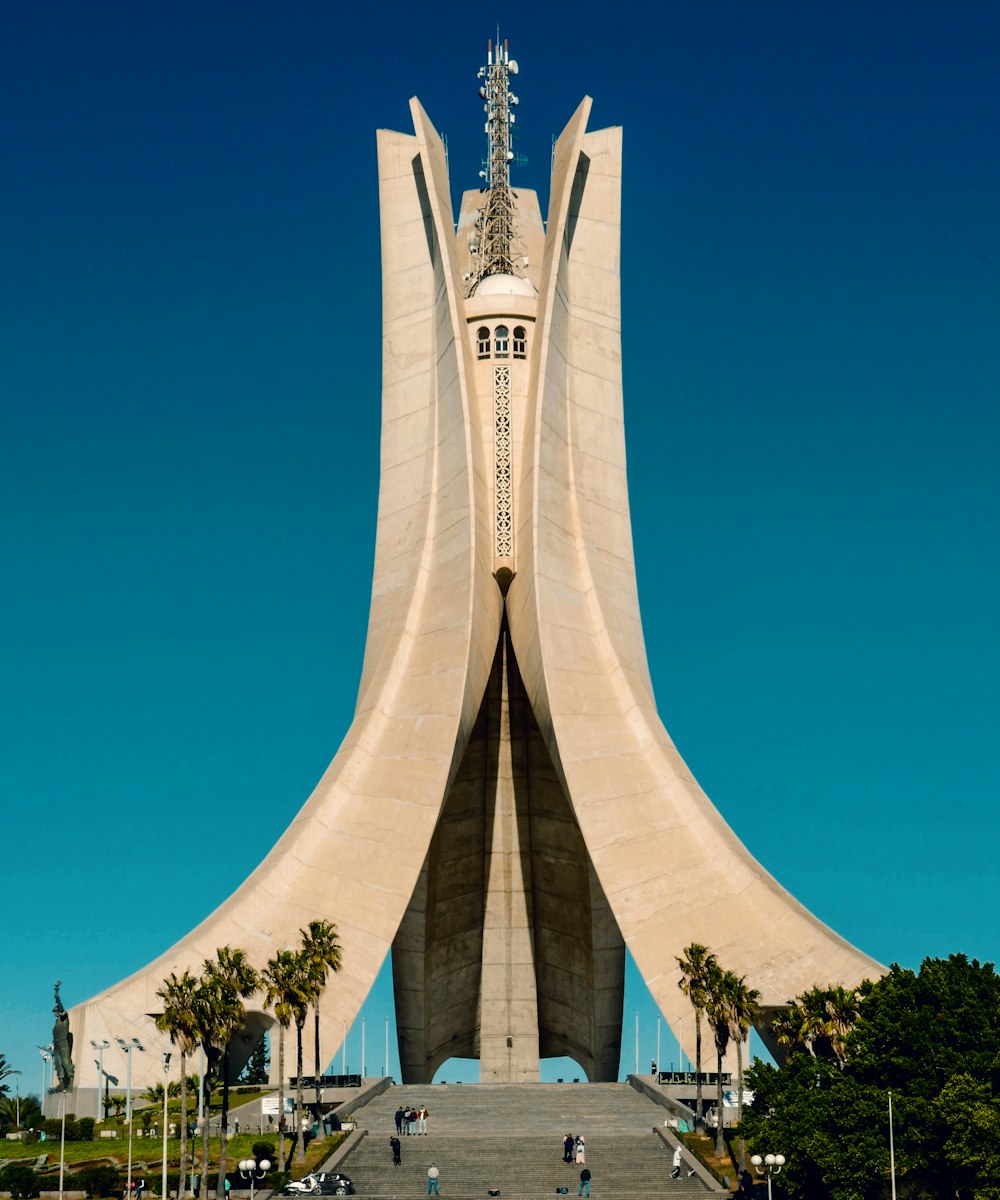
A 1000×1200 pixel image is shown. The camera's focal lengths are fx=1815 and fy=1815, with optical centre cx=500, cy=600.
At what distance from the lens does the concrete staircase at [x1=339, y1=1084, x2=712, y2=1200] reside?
977 inches

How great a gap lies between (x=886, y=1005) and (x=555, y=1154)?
17.3 ft

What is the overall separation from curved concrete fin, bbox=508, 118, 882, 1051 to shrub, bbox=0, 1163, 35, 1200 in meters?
10.6

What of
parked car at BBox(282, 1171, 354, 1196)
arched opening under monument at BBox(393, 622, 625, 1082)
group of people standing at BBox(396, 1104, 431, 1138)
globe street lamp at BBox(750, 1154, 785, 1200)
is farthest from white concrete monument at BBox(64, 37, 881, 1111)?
parked car at BBox(282, 1171, 354, 1196)

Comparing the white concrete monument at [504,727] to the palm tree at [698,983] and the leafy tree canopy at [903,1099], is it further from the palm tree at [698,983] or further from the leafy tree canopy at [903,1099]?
the leafy tree canopy at [903,1099]

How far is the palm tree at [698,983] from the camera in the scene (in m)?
28.1

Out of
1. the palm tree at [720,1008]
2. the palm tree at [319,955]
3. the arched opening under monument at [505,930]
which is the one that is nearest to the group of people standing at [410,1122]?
the palm tree at [319,955]

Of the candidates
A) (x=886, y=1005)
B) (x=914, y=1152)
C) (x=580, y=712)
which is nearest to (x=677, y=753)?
(x=580, y=712)

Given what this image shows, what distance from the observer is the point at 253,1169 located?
78.7 ft

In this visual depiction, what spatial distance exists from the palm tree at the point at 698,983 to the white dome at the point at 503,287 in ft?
50.0

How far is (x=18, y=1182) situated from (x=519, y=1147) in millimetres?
7127

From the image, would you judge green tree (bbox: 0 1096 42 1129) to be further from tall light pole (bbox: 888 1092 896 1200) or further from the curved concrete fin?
tall light pole (bbox: 888 1092 896 1200)

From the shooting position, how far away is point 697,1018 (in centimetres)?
2834

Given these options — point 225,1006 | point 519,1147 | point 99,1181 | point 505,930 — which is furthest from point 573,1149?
point 505,930

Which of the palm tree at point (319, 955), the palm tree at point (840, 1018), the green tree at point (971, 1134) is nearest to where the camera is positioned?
the green tree at point (971, 1134)
